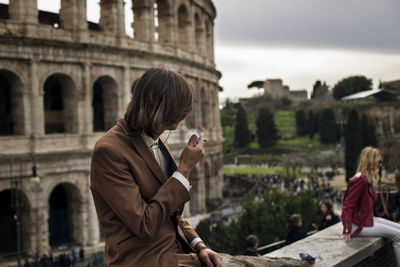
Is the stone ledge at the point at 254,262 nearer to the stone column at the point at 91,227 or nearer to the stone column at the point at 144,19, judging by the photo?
the stone column at the point at 91,227

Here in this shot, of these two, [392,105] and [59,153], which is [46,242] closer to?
[59,153]

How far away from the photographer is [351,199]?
4848 mm

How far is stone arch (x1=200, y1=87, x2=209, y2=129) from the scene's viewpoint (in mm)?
27800

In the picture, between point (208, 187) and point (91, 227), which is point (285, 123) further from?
point (91, 227)

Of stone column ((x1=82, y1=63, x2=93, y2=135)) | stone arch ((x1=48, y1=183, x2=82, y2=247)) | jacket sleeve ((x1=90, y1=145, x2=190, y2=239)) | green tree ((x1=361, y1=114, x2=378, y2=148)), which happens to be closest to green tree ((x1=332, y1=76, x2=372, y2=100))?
green tree ((x1=361, y1=114, x2=378, y2=148))

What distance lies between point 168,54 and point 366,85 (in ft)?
265

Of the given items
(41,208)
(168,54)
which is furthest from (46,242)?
(168,54)

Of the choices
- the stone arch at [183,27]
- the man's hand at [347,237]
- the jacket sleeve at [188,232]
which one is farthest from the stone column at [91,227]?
the jacket sleeve at [188,232]

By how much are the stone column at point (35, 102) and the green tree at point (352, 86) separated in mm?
85466

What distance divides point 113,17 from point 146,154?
19043 millimetres

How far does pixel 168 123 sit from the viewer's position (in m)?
2.38

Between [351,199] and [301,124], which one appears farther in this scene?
[301,124]

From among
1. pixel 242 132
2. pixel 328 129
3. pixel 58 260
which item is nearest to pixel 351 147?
pixel 58 260

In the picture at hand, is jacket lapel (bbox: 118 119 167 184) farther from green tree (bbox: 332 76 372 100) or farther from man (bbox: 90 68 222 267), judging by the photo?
green tree (bbox: 332 76 372 100)
